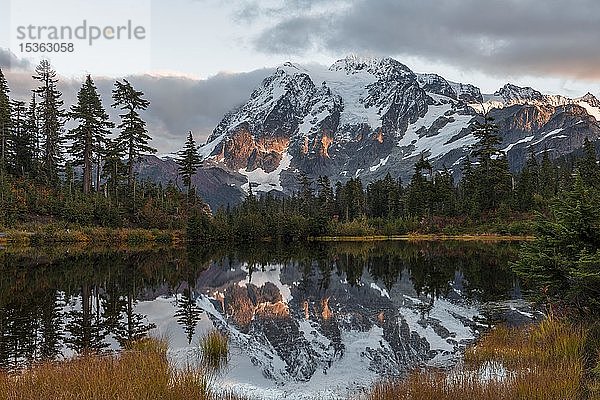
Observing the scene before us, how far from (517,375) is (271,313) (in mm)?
13637

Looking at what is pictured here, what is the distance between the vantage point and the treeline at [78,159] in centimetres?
5884

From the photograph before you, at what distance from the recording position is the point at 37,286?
26.0m

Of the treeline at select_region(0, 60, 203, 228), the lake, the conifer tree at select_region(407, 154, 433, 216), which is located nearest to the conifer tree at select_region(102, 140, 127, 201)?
the treeline at select_region(0, 60, 203, 228)

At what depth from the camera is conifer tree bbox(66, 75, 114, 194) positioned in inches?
2510

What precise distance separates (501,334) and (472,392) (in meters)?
7.20

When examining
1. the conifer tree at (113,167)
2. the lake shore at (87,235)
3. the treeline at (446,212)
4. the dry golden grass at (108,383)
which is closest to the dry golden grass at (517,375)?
the dry golden grass at (108,383)

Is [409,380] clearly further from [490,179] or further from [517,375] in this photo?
[490,179]

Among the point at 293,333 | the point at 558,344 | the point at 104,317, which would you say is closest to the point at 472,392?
the point at 558,344

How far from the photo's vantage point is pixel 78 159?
67875 mm

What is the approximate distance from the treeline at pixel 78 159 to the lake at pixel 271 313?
67.7 feet

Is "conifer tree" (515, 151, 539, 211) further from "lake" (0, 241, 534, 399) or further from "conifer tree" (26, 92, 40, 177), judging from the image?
"conifer tree" (26, 92, 40, 177)

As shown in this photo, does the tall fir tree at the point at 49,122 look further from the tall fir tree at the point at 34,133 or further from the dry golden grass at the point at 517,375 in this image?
the dry golden grass at the point at 517,375

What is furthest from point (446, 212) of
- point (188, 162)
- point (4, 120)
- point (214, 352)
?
point (214, 352)

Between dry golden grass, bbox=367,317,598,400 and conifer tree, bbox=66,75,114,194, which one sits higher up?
conifer tree, bbox=66,75,114,194
